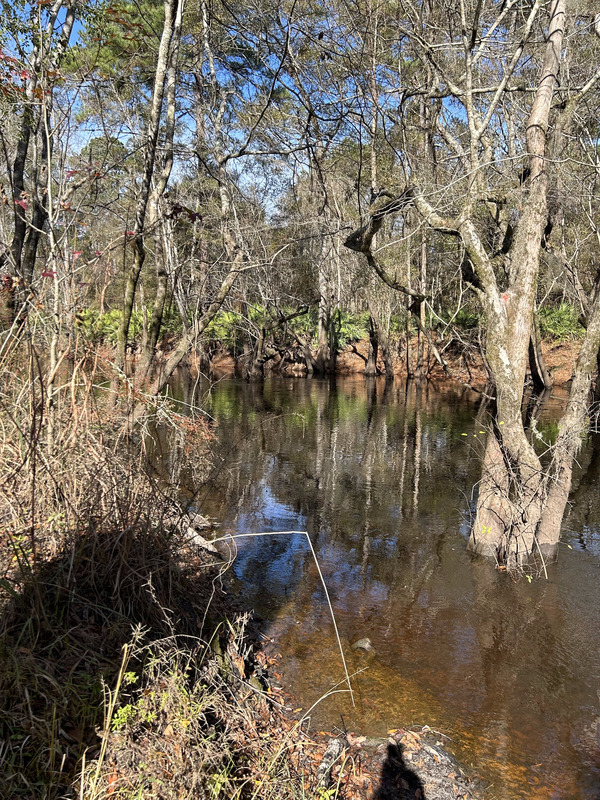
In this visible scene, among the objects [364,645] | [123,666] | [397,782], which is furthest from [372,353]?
[123,666]

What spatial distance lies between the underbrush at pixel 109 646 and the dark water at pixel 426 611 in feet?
2.64

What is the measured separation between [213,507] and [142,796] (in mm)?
5825

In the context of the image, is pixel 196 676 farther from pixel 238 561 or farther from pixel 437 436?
pixel 437 436

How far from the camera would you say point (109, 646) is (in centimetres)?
289

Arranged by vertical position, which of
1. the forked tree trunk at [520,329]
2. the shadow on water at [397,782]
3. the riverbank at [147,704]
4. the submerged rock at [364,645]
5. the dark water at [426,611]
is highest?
the forked tree trunk at [520,329]

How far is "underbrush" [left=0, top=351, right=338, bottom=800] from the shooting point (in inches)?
93.3

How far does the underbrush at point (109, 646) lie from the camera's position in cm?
237

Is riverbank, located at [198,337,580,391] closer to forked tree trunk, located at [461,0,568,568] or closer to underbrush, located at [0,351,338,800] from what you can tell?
forked tree trunk, located at [461,0,568,568]

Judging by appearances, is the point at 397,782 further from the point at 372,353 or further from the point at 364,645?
the point at 372,353

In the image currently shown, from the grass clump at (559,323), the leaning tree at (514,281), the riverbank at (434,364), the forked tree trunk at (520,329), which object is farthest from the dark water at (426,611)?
the grass clump at (559,323)

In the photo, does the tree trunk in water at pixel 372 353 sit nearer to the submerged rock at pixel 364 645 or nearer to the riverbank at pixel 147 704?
the submerged rock at pixel 364 645

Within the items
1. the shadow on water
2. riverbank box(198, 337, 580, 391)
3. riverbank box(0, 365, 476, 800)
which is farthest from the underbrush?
riverbank box(198, 337, 580, 391)

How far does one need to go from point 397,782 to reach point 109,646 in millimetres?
1810

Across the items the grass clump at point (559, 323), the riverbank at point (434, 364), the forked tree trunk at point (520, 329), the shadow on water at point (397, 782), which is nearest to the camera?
the shadow on water at point (397, 782)
